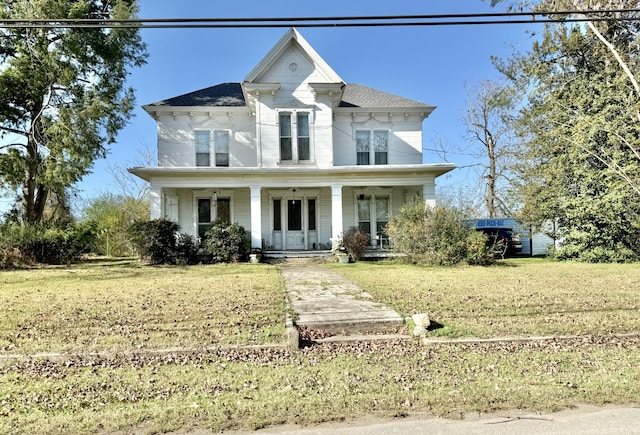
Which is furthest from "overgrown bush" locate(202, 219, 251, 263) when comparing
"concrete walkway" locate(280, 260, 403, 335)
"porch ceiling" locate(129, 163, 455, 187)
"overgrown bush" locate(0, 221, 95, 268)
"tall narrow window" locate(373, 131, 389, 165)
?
"tall narrow window" locate(373, 131, 389, 165)

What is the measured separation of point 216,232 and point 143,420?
1256cm

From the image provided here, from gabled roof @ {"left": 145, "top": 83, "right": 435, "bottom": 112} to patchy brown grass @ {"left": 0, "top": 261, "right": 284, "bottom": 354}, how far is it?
9447mm

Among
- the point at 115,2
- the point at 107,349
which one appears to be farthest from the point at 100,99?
the point at 107,349

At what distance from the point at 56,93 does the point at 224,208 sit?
956 centimetres

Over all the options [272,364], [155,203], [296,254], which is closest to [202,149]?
[155,203]

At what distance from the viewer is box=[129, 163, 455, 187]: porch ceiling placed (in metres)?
15.9

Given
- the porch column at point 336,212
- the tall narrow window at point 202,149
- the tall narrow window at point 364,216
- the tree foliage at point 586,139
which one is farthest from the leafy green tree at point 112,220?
the tree foliage at point 586,139

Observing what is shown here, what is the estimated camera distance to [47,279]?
11773 mm

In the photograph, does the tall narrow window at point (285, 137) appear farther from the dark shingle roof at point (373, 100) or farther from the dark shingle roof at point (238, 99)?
the dark shingle roof at point (373, 100)

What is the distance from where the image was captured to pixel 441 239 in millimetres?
14500

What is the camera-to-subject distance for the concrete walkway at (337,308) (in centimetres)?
610

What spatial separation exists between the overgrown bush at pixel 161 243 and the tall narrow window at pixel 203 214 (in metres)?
2.55

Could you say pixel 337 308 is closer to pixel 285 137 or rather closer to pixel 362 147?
pixel 285 137

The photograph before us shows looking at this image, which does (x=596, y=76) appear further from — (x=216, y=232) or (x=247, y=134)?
(x=216, y=232)
